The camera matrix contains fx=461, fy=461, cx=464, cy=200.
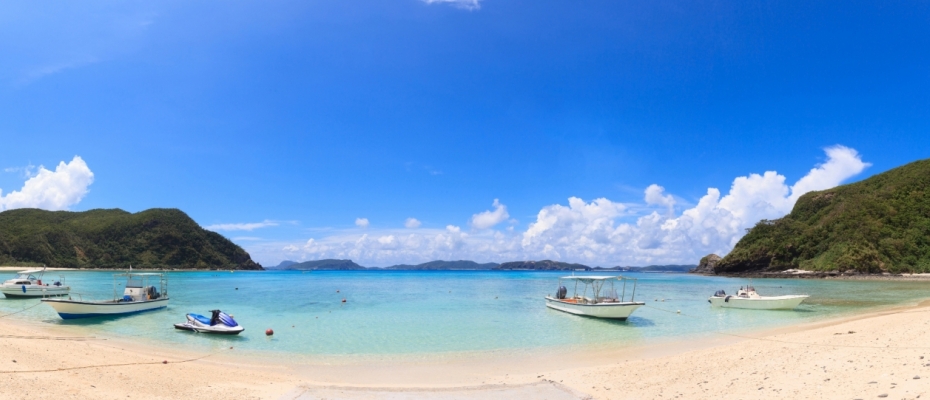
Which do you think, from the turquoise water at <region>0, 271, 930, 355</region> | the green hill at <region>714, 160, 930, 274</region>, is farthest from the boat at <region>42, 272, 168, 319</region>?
the green hill at <region>714, 160, 930, 274</region>

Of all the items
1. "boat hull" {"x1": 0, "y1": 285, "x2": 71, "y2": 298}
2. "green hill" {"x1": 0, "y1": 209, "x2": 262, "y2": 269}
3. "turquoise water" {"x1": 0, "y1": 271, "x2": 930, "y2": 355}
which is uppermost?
"green hill" {"x1": 0, "y1": 209, "x2": 262, "y2": 269}

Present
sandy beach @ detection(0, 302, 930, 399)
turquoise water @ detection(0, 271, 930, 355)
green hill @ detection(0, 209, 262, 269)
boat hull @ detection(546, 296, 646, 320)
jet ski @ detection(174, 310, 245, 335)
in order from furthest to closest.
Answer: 1. green hill @ detection(0, 209, 262, 269)
2. boat hull @ detection(546, 296, 646, 320)
3. jet ski @ detection(174, 310, 245, 335)
4. turquoise water @ detection(0, 271, 930, 355)
5. sandy beach @ detection(0, 302, 930, 399)

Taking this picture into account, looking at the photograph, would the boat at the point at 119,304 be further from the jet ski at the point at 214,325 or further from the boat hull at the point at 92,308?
the jet ski at the point at 214,325

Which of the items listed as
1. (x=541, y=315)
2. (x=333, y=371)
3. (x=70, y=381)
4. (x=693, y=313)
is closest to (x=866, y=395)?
(x=333, y=371)

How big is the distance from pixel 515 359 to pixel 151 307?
83.7 feet

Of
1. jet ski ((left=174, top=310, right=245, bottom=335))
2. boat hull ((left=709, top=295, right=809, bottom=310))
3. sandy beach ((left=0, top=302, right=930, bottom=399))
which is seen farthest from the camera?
boat hull ((left=709, top=295, right=809, bottom=310))

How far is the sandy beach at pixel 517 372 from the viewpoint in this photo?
31.1 ft

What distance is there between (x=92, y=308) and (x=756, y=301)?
41.1 meters

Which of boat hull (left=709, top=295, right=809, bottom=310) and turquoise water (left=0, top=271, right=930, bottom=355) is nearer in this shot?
turquoise water (left=0, top=271, right=930, bottom=355)

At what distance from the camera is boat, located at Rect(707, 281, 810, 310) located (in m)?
30.8

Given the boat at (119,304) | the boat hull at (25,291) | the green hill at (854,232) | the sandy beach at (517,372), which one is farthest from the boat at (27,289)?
the green hill at (854,232)

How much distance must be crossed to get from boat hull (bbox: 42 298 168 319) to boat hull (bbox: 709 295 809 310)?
1549 inches

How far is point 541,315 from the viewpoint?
29.8m

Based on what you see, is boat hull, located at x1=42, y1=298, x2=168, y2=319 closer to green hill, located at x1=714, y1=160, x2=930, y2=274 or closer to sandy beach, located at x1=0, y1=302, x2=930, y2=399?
sandy beach, located at x1=0, y1=302, x2=930, y2=399
